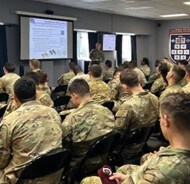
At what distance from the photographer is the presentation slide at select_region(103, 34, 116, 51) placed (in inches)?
427

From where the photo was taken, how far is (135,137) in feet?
10.0

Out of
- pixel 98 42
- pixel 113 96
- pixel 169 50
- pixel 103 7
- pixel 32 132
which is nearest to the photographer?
pixel 32 132

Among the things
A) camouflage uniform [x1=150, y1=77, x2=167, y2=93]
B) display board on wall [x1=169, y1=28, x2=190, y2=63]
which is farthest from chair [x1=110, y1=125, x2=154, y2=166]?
display board on wall [x1=169, y1=28, x2=190, y2=63]

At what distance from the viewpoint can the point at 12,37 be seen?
26.6ft

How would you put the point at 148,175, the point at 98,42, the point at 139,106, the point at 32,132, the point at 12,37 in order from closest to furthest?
the point at 148,175
the point at 32,132
the point at 139,106
the point at 12,37
the point at 98,42

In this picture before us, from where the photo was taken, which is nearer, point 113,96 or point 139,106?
point 139,106

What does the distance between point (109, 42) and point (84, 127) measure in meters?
8.67

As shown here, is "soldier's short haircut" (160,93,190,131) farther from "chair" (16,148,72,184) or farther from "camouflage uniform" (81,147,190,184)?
"chair" (16,148,72,184)

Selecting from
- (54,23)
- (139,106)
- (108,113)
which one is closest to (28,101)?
(108,113)

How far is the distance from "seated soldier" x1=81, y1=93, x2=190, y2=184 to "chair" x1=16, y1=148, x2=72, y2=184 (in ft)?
2.47

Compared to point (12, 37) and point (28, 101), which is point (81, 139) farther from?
point (12, 37)

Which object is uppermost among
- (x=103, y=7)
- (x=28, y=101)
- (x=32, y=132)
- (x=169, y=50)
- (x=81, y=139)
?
(x=103, y=7)

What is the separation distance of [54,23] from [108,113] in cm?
642

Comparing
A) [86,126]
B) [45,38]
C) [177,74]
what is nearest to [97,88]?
[177,74]
